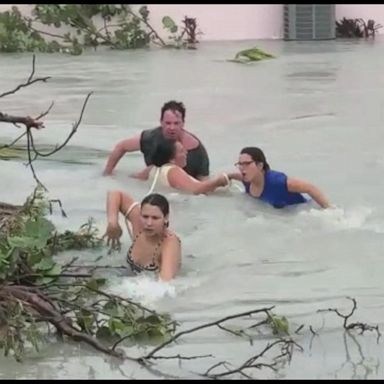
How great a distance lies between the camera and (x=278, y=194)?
6430 mm

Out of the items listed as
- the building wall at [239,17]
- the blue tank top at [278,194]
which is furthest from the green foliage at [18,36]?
the blue tank top at [278,194]

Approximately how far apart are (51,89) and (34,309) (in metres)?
5.88

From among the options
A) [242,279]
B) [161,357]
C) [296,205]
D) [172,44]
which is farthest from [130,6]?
[161,357]

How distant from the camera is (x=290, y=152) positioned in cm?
764

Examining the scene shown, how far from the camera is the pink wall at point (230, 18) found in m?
13.9

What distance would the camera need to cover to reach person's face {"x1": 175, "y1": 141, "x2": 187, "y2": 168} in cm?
694

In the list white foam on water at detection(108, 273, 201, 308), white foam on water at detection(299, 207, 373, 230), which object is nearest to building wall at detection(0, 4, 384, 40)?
white foam on water at detection(299, 207, 373, 230)

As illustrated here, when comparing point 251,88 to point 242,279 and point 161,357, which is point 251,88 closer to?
point 242,279

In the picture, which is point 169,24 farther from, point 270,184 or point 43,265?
point 43,265

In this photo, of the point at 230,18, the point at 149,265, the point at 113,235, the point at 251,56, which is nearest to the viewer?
the point at 149,265

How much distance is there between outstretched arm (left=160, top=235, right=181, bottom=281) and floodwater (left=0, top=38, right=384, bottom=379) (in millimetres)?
67

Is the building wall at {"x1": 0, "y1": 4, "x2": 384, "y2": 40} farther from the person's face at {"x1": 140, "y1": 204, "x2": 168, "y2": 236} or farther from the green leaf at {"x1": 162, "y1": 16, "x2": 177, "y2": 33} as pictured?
the person's face at {"x1": 140, "y1": 204, "x2": 168, "y2": 236}

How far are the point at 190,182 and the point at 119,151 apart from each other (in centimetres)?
61

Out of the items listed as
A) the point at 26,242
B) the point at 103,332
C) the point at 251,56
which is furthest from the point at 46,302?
the point at 251,56
